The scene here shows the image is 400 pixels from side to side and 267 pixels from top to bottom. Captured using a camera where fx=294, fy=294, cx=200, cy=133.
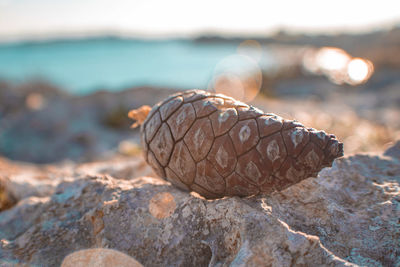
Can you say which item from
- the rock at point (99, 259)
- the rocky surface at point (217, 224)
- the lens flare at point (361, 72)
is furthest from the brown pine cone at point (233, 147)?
the lens flare at point (361, 72)

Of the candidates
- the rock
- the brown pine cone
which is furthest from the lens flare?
the rock

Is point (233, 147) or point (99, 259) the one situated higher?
point (233, 147)

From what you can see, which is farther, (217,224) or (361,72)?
(361,72)

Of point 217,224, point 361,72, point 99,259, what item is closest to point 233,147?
point 217,224

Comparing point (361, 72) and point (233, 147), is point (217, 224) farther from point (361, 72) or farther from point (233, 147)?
point (361, 72)

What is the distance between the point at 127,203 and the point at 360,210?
1222 mm

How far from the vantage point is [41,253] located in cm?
148

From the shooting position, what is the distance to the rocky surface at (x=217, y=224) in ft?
4.00

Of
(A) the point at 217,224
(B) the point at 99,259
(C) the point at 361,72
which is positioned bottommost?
(B) the point at 99,259

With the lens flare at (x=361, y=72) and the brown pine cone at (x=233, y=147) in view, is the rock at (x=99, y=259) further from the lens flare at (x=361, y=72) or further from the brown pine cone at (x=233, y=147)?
the lens flare at (x=361, y=72)

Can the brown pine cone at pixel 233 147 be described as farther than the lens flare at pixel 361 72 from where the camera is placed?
No

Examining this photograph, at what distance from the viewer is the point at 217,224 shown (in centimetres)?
136

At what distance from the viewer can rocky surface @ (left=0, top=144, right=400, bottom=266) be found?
1.22m

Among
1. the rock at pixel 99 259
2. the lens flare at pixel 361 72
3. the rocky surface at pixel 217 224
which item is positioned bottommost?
the rock at pixel 99 259
